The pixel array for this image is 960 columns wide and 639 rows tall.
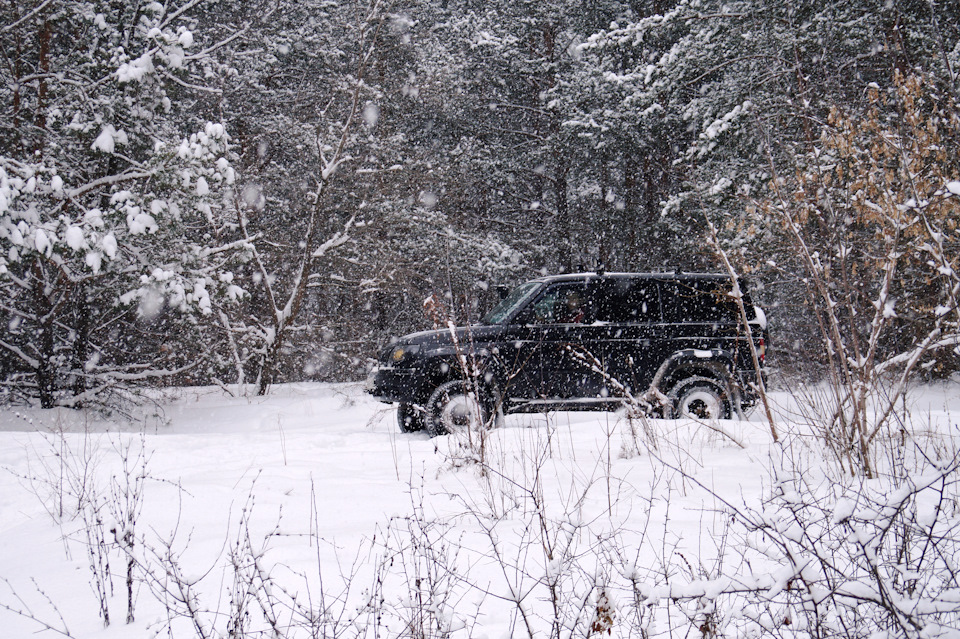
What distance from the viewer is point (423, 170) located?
48.4 feet

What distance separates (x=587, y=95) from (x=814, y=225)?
253 inches

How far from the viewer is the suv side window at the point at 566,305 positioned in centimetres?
736

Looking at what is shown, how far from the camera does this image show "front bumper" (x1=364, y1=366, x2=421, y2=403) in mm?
7043

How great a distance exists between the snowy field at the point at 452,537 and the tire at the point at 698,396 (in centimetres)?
124

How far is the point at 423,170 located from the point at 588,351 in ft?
29.2

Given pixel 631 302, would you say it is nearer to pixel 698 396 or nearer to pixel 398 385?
pixel 698 396

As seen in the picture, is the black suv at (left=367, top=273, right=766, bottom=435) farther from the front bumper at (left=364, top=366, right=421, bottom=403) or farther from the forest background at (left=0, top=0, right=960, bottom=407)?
the forest background at (left=0, top=0, right=960, bottom=407)

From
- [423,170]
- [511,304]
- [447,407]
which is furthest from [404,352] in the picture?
[423,170]

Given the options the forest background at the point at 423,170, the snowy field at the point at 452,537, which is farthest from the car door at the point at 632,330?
the snowy field at the point at 452,537

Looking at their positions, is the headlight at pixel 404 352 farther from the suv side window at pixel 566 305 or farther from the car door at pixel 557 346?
the suv side window at pixel 566 305

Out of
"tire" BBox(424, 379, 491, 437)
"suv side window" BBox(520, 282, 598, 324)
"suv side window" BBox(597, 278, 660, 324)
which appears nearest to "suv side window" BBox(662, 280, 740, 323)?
"suv side window" BBox(597, 278, 660, 324)

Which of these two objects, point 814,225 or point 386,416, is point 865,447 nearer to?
point 386,416

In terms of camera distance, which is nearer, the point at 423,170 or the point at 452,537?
the point at 452,537

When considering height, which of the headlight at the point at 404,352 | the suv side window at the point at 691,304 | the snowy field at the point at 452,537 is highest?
the suv side window at the point at 691,304
